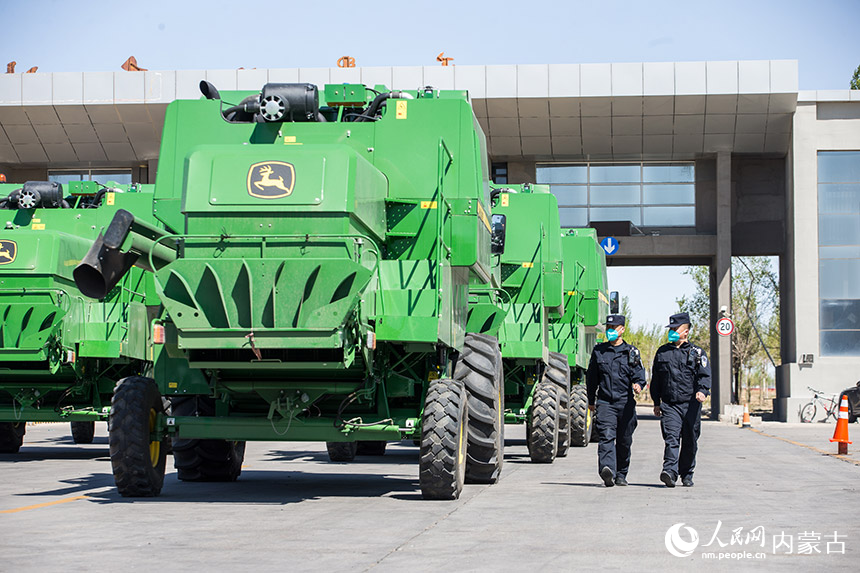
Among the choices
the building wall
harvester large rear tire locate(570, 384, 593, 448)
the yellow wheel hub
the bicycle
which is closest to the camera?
the yellow wheel hub

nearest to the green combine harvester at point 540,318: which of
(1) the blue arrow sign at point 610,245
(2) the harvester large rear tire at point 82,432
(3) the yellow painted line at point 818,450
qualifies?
(3) the yellow painted line at point 818,450

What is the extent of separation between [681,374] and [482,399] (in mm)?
2982

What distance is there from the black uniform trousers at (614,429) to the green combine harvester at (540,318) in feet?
6.31

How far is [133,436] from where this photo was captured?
10.9 meters

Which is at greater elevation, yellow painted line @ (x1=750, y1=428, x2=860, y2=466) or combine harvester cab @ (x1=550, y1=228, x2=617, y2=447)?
combine harvester cab @ (x1=550, y1=228, x2=617, y2=447)

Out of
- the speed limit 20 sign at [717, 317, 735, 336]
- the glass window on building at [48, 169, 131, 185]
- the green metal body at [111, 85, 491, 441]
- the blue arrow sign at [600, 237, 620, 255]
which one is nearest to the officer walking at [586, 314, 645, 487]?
the green metal body at [111, 85, 491, 441]

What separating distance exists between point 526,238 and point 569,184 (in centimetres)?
2569

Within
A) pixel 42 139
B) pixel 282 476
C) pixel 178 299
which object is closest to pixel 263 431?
pixel 178 299

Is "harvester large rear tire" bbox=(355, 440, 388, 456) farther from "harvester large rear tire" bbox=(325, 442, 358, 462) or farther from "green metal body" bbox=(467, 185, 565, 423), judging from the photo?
"green metal body" bbox=(467, 185, 565, 423)

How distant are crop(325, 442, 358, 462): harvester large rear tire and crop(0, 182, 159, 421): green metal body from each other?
11.0 feet

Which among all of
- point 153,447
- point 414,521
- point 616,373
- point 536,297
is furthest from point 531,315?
point 414,521

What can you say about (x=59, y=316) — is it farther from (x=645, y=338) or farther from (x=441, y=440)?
(x=645, y=338)

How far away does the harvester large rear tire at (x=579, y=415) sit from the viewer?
73.8 ft

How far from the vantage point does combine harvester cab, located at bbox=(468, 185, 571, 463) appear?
57.4 ft
